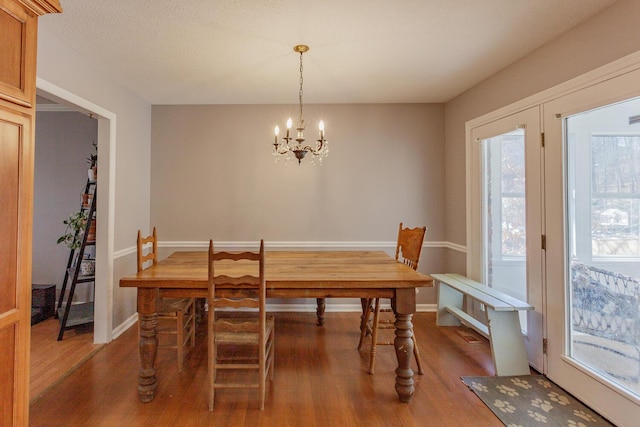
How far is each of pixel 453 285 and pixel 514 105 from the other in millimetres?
1691

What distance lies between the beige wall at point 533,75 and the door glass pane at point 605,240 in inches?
13.4

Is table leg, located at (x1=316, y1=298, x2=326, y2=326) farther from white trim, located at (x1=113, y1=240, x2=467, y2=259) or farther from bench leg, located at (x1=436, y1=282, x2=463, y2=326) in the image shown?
bench leg, located at (x1=436, y1=282, x2=463, y2=326)

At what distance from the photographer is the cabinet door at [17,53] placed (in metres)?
1.29

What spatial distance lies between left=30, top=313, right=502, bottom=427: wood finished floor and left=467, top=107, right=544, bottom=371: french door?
0.62 metres

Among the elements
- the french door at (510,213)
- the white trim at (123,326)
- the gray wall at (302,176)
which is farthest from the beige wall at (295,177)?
the white trim at (123,326)

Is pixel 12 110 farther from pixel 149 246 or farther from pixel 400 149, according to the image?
pixel 400 149

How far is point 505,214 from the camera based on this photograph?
2.87 metres

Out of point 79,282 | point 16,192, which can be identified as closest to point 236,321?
point 16,192

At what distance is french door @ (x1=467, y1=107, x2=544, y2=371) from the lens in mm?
2449

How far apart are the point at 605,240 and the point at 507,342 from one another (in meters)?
1.00

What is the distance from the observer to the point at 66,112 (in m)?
3.84

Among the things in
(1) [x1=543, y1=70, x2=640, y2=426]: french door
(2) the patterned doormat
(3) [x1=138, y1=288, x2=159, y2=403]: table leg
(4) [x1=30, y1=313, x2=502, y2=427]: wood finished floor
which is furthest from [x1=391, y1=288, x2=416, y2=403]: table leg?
(3) [x1=138, y1=288, x2=159, y2=403]: table leg

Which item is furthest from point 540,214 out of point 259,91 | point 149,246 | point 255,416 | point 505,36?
point 149,246

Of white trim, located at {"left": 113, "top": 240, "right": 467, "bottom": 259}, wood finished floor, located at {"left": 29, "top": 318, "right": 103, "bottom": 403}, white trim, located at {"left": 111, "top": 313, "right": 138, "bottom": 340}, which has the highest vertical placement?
white trim, located at {"left": 113, "top": 240, "right": 467, "bottom": 259}
